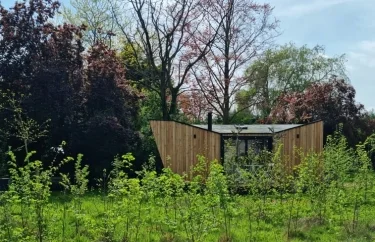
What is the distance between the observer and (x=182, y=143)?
41.2 ft

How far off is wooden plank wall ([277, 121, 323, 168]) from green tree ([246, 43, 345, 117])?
33.2 feet

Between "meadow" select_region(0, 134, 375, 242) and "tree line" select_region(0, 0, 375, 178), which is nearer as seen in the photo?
"meadow" select_region(0, 134, 375, 242)

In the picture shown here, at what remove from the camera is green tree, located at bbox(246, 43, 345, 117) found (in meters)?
23.4

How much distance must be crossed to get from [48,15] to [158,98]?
7.97m

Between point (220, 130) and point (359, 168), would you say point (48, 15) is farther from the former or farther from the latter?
point (359, 168)

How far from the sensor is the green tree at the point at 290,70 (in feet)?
76.8

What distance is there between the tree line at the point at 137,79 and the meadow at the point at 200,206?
1.33 m

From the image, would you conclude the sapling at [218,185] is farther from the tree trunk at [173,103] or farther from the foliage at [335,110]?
the tree trunk at [173,103]

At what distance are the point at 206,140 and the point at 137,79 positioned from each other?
852 centimetres

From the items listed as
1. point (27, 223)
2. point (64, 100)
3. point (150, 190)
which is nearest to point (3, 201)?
point (27, 223)

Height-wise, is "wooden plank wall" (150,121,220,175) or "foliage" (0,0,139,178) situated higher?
"foliage" (0,0,139,178)

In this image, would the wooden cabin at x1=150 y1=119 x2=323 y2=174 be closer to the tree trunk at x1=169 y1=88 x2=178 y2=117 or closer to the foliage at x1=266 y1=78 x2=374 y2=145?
the foliage at x1=266 y1=78 x2=374 y2=145

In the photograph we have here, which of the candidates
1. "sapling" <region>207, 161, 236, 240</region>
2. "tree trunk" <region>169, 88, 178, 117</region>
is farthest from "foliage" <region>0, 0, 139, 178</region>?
"sapling" <region>207, 161, 236, 240</region>

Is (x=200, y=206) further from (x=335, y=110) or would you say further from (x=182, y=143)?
(x=335, y=110)
